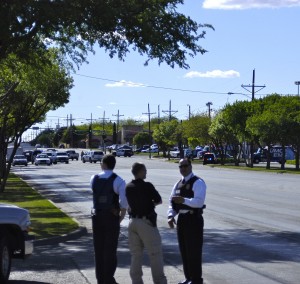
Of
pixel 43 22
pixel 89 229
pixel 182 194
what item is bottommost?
pixel 89 229

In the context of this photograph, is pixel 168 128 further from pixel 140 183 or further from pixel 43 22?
pixel 140 183

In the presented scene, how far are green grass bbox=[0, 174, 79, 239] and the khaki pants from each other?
763 centimetres

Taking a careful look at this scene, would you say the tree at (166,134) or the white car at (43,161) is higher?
the tree at (166,134)

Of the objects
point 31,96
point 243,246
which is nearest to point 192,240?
point 243,246

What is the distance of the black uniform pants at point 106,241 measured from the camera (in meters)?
10.5

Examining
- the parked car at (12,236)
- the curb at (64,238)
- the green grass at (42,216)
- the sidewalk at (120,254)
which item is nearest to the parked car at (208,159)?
the green grass at (42,216)

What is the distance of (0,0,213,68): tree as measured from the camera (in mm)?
17594

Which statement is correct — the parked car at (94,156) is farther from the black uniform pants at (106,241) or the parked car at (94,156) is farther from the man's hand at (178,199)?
the man's hand at (178,199)

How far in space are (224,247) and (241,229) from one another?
3841 mm

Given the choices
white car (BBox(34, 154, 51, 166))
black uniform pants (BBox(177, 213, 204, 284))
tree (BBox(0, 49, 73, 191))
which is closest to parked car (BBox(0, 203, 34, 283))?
black uniform pants (BBox(177, 213, 204, 284))

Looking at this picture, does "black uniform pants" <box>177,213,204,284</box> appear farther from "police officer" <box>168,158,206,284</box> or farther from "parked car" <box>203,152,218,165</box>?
"parked car" <box>203,152,218,165</box>

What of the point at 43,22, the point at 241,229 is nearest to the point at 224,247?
the point at 241,229

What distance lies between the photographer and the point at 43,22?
18.2 meters

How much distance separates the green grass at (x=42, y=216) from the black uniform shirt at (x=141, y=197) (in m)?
7.76
